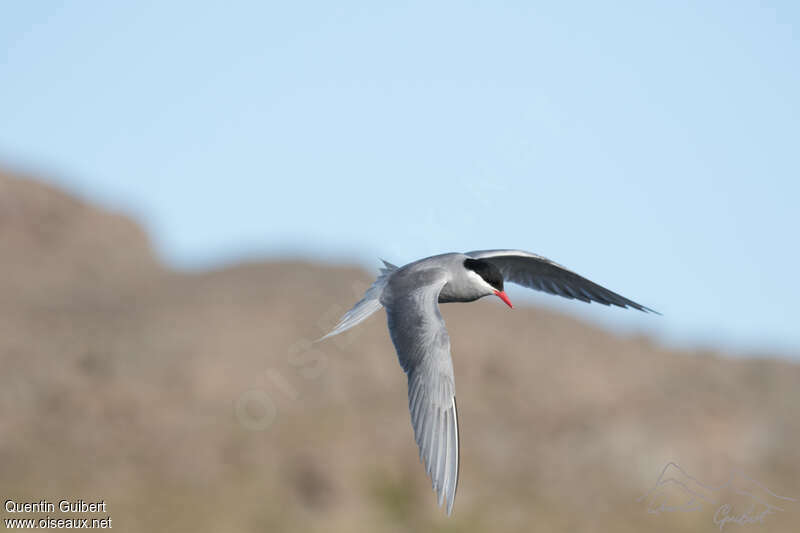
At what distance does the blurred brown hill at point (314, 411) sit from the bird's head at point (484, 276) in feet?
34.6

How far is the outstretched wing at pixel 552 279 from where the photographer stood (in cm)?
758

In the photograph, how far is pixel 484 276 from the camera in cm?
647

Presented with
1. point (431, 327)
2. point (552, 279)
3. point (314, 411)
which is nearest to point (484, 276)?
point (431, 327)

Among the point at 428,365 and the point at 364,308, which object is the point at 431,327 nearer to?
the point at 428,365

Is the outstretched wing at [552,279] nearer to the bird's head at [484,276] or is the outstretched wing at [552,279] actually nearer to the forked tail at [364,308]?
the bird's head at [484,276]

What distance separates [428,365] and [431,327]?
0.24 metres

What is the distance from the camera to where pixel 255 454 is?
18.5m

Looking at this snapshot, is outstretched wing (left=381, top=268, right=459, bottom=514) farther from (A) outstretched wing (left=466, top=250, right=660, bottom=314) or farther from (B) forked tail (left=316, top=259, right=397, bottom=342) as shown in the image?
(A) outstretched wing (left=466, top=250, right=660, bottom=314)

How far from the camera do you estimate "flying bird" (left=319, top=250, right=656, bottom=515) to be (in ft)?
18.2

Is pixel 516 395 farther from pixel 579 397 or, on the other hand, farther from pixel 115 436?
pixel 115 436

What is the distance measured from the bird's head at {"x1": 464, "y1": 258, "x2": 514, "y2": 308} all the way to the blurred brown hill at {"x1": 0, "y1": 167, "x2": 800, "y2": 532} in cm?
1054
